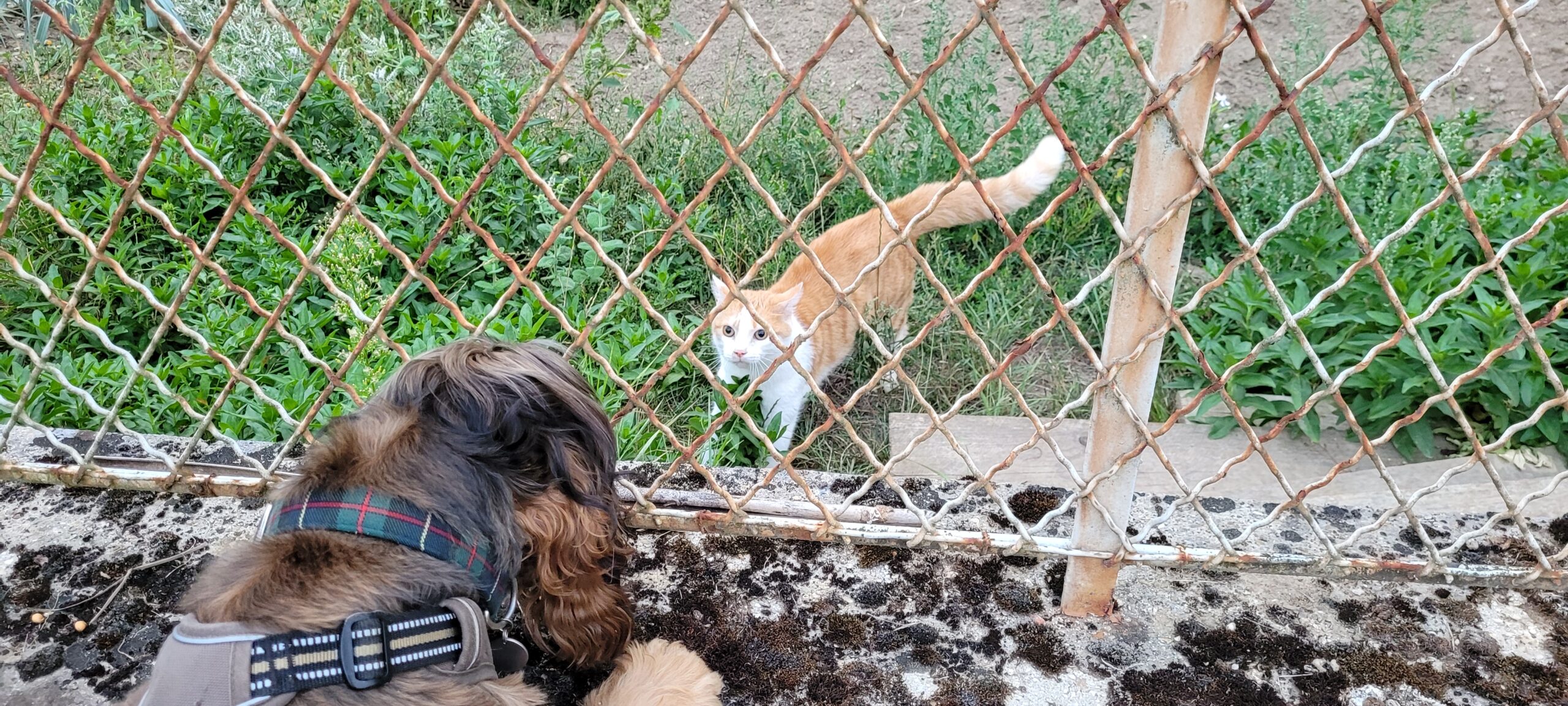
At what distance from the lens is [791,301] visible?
154 inches

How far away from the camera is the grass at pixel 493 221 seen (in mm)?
3633

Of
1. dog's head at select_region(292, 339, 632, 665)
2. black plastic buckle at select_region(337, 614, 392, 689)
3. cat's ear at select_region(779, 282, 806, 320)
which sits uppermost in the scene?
cat's ear at select_region(779, 282, 806, 320)

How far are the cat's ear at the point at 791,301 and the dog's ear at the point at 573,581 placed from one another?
197cm

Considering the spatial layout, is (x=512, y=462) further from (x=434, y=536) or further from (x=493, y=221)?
(x=493, y=221)

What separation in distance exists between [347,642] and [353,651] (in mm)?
21

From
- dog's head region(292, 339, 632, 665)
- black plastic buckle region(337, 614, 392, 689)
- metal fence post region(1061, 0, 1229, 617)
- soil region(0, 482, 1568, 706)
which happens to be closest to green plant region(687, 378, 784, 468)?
soil region(0, 482, 1568, 706)

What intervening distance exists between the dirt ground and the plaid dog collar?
369cm

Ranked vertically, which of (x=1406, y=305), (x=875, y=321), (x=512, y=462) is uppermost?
(x=1406, y=305)

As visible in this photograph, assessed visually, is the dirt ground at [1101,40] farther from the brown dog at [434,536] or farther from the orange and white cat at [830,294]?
the brown dog at [434,536]

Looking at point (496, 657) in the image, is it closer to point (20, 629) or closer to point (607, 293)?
point (20, 629)

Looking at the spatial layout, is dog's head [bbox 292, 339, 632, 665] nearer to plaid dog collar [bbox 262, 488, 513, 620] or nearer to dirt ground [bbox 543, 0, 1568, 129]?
plaid dog collar [bbox 262, 488, 513, 620]

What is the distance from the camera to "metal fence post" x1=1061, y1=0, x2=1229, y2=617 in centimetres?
158

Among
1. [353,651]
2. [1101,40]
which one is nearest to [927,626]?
[353,651]

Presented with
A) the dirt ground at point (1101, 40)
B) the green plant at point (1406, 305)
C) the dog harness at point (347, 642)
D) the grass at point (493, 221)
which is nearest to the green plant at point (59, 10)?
the grass at point (493, 221)
